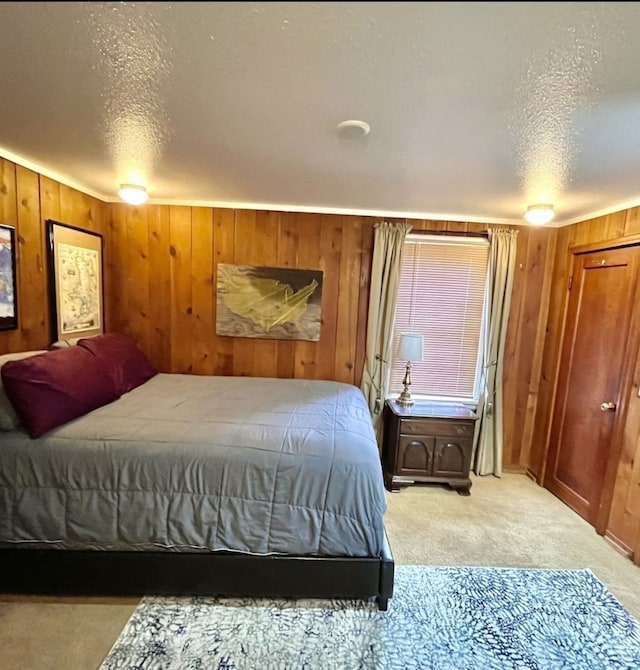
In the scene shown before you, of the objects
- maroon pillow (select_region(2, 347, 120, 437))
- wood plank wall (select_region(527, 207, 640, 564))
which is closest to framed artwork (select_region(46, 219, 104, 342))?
maroon pillow (select_region(2, 347, 120, 437))

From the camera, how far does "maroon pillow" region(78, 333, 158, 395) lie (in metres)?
2.48

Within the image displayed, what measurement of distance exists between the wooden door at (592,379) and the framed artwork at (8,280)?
4056 millimetres

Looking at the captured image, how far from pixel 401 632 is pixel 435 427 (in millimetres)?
1557

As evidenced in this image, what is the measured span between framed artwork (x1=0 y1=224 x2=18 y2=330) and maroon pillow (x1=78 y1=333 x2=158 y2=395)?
40 cm

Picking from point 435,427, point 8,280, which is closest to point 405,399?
point 435,427

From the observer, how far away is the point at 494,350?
3.32 metres

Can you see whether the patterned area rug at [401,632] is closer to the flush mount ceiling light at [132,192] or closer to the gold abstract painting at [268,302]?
the gold abstract painting at [268,302]

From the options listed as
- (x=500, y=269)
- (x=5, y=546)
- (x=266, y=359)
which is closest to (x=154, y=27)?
(x=5, y=546)

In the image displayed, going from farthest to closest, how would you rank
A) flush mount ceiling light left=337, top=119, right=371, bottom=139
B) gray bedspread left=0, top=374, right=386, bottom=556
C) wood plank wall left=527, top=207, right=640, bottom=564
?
wood plank wall left=527, top=207, right=640, bottom=564, gray bedspread left=0, top=374, right=386, bottom=556, flush mount ceiling light left=337, top=119, right=371, bottom=139

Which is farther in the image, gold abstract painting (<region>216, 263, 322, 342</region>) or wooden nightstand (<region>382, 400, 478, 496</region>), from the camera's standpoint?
gold abstract painting (<region>216, 263, 322, 342</region>)

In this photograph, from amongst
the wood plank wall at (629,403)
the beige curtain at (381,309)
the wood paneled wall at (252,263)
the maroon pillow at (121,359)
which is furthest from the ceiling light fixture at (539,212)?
the maroon pillow at (121,359)

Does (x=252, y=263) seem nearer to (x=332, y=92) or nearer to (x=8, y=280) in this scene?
(x=8, y=280)

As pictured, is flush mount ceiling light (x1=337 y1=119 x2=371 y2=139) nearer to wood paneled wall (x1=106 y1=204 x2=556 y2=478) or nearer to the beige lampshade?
wood paneled wall (x1=106 y1=204 x2=556 y2=478)

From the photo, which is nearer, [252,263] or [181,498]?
[181,498]
